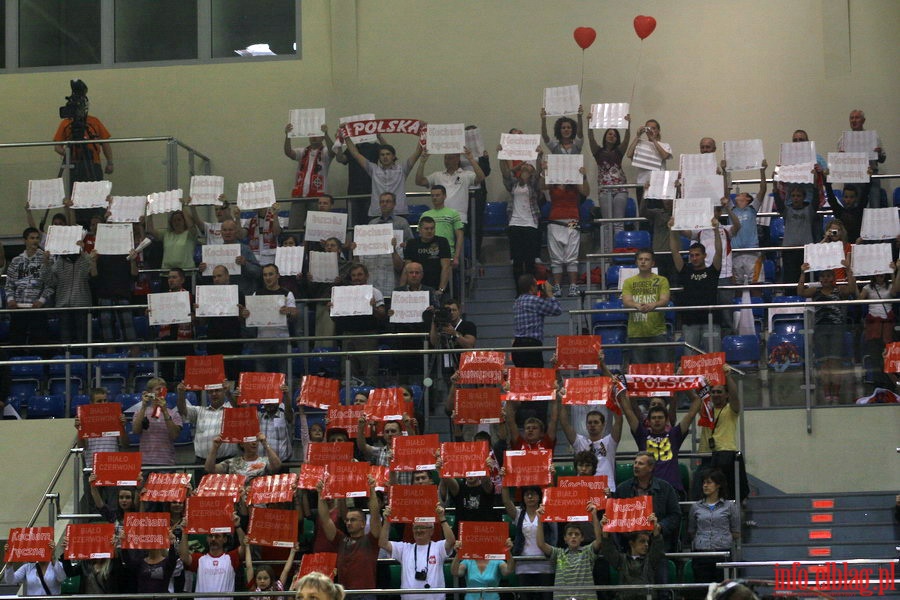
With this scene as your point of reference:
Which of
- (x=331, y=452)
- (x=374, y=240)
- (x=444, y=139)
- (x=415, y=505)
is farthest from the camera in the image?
(x=444, y=139)

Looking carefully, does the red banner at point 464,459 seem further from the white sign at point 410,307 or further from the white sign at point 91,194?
the white sign at point 91,194

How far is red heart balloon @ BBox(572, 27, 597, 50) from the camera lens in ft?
55.4

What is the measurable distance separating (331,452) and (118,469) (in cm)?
167

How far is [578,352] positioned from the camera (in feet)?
35.9

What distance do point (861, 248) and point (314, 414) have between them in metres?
5.22

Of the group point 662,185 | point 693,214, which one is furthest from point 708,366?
point 662,185

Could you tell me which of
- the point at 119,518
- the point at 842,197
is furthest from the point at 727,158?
the point at 119,518

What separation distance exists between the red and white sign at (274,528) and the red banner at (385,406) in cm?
116

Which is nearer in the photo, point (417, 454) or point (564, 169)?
point (417, 454)

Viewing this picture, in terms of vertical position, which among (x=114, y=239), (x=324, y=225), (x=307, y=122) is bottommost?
(x=114, y=239)

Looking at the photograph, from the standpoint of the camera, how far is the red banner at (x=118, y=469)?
1071 centimetres

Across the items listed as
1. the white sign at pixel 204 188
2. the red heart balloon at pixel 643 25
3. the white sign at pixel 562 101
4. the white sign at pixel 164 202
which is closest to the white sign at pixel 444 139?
the white sign at pixel 562 101

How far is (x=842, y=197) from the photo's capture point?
15.3 m

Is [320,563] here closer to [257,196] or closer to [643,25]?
[257,196]
